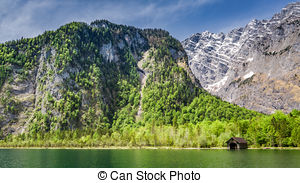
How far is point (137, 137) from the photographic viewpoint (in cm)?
17438

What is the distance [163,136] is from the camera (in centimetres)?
16612

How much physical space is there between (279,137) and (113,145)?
10289 cm

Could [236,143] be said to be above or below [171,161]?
below

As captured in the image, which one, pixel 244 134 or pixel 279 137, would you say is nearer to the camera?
pixel 279 137

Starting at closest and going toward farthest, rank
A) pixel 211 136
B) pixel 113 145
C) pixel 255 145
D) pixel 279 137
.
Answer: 1. pixel 279 137
2. pixel 255 145
3. pixel 211 136
4. pixel 113 145

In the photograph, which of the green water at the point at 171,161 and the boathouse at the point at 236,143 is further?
the boathouse at the point at 236,143

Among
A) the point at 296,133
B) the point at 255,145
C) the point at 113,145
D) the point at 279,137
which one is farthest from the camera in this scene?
the point at 113,145

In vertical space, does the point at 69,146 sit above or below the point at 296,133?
below

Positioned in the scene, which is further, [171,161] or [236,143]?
[236,143]

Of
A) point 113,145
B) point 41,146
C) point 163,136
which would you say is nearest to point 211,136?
point 163,136

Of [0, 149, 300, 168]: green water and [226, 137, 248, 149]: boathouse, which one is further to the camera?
[226, 137, 248, 149]: boathouse
